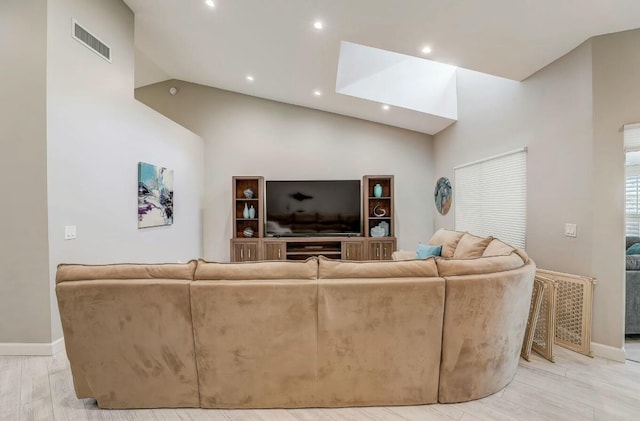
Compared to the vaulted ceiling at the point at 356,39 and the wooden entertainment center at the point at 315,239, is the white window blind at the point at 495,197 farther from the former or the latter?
the wooden entertainment center at the point at 315,239

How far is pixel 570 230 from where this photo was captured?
284 centimetres

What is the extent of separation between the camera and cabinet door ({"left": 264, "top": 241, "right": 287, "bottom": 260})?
5516 millimetres

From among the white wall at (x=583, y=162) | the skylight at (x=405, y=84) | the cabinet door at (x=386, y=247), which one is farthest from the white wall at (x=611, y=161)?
the cabinet door at (x=386, y=247)

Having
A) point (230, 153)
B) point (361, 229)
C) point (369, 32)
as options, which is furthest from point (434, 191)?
point (230, 153)

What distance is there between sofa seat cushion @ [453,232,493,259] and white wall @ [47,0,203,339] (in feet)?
13.0

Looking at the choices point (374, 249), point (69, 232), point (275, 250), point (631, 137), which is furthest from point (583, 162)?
point (69, 232)

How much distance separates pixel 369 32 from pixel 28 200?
3642 millimetres

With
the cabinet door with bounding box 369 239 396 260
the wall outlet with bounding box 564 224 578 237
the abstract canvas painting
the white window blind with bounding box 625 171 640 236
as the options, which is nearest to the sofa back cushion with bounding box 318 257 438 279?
the wall outlet with bounding box 564 224 578 237

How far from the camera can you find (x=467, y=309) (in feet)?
→ 6.28

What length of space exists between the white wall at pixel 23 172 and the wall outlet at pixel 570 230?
480 cm

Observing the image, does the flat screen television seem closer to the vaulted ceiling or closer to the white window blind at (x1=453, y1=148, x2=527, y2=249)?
the vaulted ceiling

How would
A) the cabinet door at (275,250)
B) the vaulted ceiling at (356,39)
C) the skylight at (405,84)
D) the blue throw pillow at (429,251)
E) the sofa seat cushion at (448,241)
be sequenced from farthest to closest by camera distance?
the cabinet door at (275,250) < the skylight at (405,84) < the blue throw pillow at (429,251) < the sofa seat cushion at (448,241) < the vaulted ceiling at (356,39)

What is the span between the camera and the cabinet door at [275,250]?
552cm

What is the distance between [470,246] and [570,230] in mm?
872
